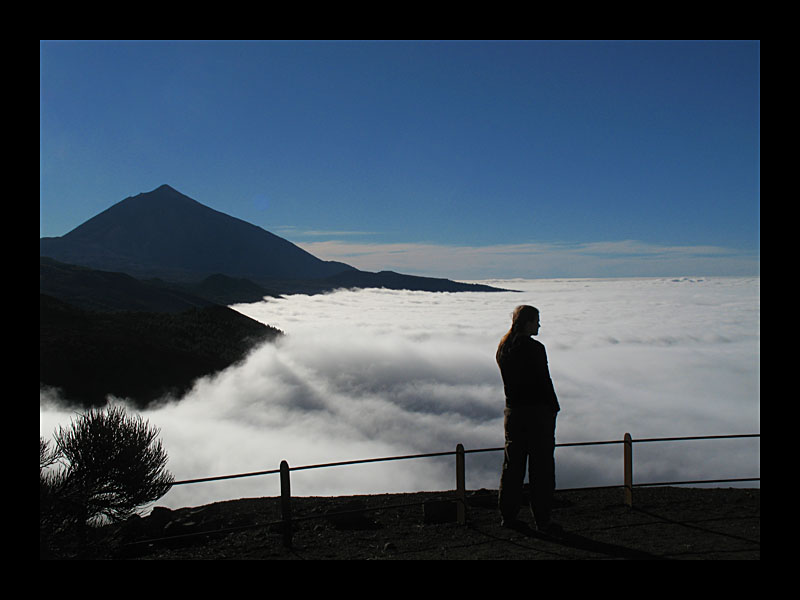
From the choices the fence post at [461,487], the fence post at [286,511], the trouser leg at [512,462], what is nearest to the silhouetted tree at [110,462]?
the fence post at [286,511]

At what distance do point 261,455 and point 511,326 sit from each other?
4363 inches

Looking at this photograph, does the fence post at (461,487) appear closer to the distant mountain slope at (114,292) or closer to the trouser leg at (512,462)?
the trouser leg at (512,462)

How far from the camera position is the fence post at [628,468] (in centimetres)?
734

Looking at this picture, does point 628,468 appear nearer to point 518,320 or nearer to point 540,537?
point 540,537

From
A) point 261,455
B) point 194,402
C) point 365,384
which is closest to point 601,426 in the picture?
point 365,384

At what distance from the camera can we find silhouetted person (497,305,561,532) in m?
5.72

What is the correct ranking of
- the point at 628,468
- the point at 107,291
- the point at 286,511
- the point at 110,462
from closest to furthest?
the point at 286,511 → the point at 628,468 → the point at 110,462 → the point at 107,291

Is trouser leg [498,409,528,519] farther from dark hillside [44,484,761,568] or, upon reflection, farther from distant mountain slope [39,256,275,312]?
distant mountain slope [39,256,275,312]

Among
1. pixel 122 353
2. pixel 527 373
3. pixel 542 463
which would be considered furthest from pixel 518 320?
pixel 122 353

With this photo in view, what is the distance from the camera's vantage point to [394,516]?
11.0 m

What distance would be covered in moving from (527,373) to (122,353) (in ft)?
224

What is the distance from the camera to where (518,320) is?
5754 mm

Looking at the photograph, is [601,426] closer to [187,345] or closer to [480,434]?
[480,434]
